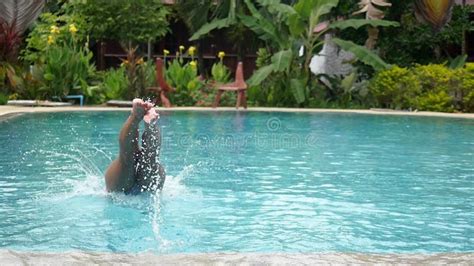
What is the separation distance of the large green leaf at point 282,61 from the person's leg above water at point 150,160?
1265 centimetres

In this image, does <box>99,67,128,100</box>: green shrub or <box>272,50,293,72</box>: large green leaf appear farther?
<box>99,67,128,100</box>: green shrub

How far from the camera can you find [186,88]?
71.6ft

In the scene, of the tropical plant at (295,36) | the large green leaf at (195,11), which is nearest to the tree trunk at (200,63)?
the large green leaf at (195,11)

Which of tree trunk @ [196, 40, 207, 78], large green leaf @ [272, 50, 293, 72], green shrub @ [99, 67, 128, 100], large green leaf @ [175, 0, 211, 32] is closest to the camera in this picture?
large green leaf @ [272, 50, 293, 72]

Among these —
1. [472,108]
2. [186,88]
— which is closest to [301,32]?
[186,88]

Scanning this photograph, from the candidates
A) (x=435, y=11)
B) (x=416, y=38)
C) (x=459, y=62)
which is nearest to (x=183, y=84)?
(x=416, y=38)

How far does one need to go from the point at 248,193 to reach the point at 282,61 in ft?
40.0

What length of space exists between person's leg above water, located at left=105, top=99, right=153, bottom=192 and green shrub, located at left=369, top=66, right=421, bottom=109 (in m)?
14.4

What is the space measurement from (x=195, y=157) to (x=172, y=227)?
471cm

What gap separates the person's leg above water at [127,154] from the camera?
23.6ft

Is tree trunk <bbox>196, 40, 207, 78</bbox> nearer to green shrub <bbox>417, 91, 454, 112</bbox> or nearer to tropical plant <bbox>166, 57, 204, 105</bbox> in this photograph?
tropical plant <bbox>166, 57, 204, 105</bbox>

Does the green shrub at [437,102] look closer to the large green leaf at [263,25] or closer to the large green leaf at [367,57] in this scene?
the large green leaf at [367,57]

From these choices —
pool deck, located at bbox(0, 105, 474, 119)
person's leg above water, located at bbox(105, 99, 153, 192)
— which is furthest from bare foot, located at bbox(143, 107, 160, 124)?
pool deck, located at bbox(0, 105, 474, 119)

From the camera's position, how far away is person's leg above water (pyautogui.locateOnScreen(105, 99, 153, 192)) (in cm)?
719
